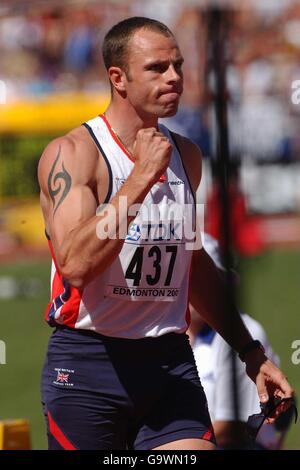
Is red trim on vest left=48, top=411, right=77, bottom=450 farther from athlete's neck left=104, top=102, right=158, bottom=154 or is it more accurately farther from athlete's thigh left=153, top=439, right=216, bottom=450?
athlete's neck left=104, top=102, right=158, bottom=154

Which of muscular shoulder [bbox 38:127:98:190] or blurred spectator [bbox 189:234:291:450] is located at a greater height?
muscular shoulder [bbox 38:127:98:190]

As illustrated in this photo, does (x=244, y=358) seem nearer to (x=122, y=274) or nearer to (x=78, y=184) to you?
(x=122, y=274)

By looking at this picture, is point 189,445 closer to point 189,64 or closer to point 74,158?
point 74,158

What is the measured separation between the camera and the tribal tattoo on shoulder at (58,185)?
3865 millimetres

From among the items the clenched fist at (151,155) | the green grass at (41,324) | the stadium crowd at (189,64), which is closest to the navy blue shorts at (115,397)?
the clenched fist at (151,155)

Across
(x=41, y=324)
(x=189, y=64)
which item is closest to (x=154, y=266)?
(x=41, y=324)

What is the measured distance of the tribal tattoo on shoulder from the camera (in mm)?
3865

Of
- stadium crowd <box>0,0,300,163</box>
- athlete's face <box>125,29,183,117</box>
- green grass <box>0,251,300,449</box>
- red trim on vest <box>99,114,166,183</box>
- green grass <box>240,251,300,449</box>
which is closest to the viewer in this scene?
athlete's face <box>125,29,183,117</box>

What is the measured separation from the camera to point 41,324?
11.2 m

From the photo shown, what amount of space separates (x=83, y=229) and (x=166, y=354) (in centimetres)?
71

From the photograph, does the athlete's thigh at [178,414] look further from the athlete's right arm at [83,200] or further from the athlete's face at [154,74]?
the athlete's face at [154,74]

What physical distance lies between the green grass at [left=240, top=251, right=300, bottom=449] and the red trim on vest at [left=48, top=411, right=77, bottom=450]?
3163 millimetres

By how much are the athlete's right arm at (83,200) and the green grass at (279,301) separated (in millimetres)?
3568

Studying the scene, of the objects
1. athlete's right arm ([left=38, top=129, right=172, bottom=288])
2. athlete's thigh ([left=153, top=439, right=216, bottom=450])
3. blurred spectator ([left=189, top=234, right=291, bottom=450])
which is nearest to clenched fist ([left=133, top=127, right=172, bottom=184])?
athlete's right arm ([left=38, top=129, right=172, bottom=288])
